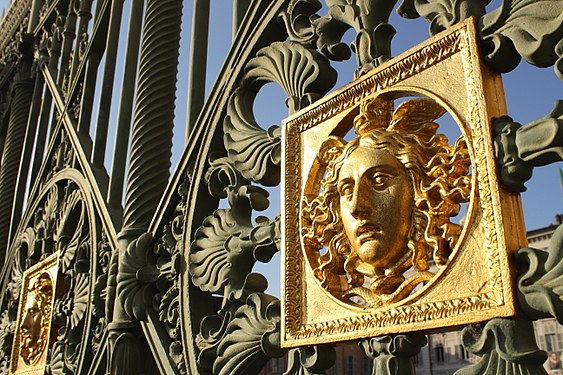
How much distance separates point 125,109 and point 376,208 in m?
1.65

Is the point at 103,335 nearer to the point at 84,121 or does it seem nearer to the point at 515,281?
the point at 84,121

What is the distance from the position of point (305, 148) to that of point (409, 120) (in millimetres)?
297

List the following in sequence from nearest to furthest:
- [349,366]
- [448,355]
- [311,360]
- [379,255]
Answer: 1. [379,255]
2. [311,360]
3. [448,355]
4. [349,366]

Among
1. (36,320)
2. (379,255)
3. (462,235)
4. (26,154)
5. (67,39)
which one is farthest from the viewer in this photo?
(26,154)

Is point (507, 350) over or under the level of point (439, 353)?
under

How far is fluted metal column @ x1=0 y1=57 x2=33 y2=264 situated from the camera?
13.1 feet

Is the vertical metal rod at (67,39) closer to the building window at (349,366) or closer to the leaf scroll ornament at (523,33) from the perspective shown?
the leaf scroll ornament at (523,33)

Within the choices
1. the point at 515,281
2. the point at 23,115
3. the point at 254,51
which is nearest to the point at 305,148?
the point at 254,51

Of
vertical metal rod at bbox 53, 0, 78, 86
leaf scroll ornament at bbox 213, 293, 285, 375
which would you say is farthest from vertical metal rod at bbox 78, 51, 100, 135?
leaf scroll ornament at bbox 213, 293, 285, 375

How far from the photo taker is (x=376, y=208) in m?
1.11

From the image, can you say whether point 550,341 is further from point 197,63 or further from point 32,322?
point 197,63

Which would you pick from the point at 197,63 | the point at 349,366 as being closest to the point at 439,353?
the point at 349,366

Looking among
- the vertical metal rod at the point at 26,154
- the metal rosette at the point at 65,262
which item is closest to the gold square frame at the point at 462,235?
the metal rosette at the point at 65,262

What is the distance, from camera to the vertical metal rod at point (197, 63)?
6.46 feet
